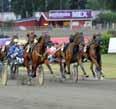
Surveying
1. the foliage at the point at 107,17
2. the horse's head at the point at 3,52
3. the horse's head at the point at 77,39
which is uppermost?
the horse's head at the point at 77,39

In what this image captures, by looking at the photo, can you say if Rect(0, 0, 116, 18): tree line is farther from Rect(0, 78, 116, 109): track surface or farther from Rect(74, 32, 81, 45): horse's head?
Rect(0, 78, 116, 109): track surface

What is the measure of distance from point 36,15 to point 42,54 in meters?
119

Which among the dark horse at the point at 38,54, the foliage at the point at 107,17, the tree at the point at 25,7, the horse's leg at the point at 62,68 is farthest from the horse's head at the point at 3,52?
the tree at the point at 25,7

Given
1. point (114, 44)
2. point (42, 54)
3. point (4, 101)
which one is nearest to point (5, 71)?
point (42, 54)

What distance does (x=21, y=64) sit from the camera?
1005 inches

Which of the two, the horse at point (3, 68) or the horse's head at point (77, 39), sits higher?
the horse's head at point (77, 39)

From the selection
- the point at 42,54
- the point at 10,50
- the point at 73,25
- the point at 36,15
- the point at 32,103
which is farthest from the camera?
the point at 36,15

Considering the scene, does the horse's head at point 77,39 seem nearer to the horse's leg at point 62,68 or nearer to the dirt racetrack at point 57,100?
the horse's leg at point 62,68

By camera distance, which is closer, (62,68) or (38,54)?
(38,54)

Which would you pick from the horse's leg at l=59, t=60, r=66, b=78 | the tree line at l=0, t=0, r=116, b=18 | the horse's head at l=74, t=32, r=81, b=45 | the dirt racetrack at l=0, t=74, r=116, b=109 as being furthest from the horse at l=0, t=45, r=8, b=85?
the tree line at l=0, t=0, r=116, b=18

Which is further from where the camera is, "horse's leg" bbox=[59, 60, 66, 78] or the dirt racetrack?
"horse's leg" bbox=[59, 60, 66, 78]

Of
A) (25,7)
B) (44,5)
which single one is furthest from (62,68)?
(44,5)

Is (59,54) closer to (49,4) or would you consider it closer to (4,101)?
(4,101)

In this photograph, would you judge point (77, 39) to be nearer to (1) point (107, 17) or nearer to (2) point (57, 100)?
(2) point (57, 100)
